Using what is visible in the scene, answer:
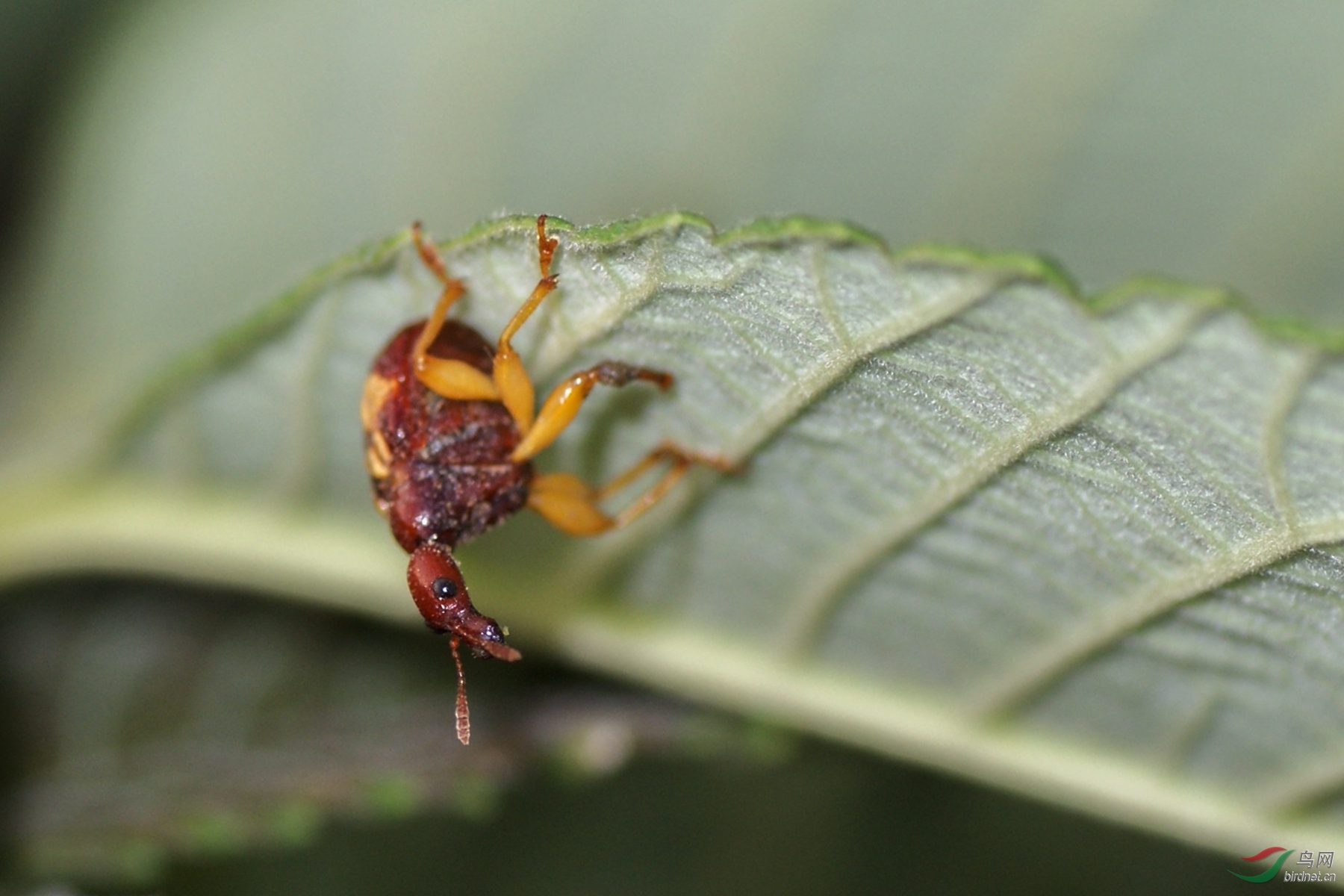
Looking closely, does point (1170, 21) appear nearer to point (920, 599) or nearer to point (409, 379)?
point (920, 599)

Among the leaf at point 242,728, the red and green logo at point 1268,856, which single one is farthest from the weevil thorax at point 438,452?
the red and green logo at point 1268,856

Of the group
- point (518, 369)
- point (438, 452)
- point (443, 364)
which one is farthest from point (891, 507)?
point (438, 452)

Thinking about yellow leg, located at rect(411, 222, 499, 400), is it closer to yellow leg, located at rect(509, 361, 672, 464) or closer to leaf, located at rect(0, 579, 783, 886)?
yellow leg, located at rect(509, 361, 672, 464)

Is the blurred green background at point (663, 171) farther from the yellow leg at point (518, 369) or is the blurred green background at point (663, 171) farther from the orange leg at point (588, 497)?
the yellow leg at point (518, 369)

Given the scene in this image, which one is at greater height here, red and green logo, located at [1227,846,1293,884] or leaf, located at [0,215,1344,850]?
leaf, located at [0,215,1344,850]

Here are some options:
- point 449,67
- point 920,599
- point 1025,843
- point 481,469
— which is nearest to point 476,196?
point 449,67

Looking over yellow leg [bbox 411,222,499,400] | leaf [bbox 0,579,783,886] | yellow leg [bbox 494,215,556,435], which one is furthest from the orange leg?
leaf [bbox 0,579,783,886]
